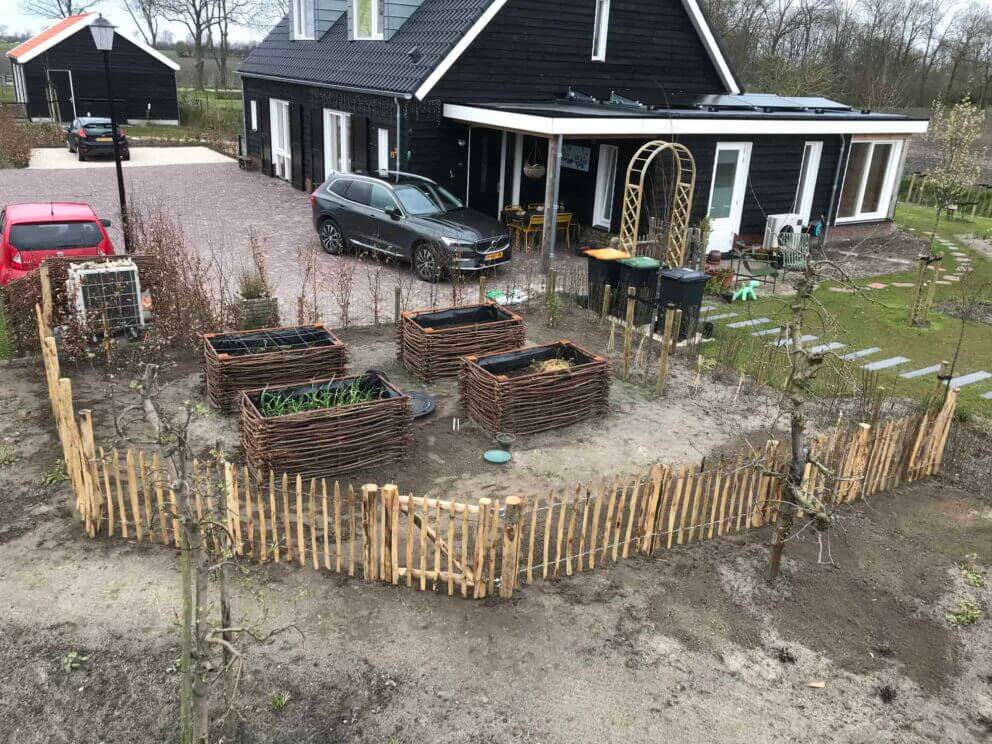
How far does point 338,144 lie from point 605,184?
7.40m

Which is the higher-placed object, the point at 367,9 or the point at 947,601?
the point at 367,9

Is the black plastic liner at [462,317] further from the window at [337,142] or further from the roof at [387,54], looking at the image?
the window at [337,142]

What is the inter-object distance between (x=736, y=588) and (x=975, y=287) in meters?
12.0

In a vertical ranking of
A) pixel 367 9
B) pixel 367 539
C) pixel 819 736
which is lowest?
pixel 819 736

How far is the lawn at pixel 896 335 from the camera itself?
34.9 ft

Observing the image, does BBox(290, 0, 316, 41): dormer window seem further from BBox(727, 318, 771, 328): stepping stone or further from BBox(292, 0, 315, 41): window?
BBox(727, 318, 771, 328): stepping stone

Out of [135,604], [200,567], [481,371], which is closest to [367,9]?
[481,371]

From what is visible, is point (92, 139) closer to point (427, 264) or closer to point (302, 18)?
point (302, 18)

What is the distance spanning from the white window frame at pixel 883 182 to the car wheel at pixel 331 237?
38.0 feet

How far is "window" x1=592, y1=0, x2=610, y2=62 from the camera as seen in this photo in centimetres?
1859

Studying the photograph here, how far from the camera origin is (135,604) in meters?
5.86

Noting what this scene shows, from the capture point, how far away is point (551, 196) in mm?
14477

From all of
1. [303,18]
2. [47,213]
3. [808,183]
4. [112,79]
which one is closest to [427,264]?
[47,213]

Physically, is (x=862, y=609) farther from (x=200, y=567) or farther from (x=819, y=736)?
(x=200, y=567)
